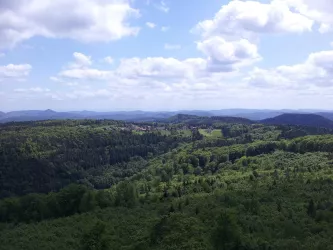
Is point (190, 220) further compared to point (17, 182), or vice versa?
point (17, 182)

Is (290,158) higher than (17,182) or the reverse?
higher

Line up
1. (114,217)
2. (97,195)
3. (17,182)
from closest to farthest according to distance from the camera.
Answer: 1. (114,217)
2. (97,195)
3. (17,182)

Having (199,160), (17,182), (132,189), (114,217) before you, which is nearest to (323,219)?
(114,217)

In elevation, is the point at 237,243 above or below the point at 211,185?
above

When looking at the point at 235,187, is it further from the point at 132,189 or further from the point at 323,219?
the point at 323,219

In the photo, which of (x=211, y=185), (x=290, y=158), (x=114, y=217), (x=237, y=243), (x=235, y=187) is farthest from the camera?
(x=290, y=158)

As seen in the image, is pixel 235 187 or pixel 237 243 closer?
pixel 237 243

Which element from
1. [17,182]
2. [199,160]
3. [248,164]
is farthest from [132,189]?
[17,182]

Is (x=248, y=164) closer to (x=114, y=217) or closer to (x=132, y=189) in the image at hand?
(x=132, y=189)

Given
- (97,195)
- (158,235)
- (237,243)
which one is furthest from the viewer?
(97,195)
